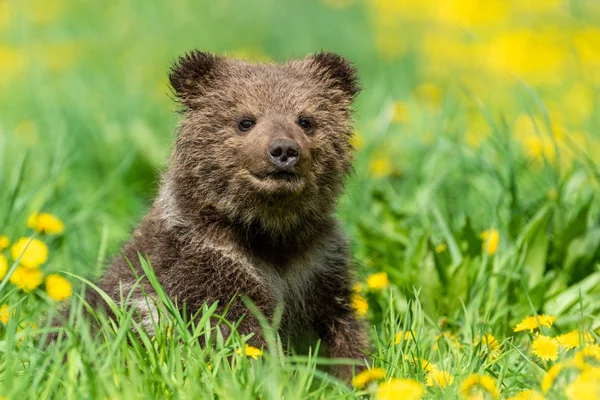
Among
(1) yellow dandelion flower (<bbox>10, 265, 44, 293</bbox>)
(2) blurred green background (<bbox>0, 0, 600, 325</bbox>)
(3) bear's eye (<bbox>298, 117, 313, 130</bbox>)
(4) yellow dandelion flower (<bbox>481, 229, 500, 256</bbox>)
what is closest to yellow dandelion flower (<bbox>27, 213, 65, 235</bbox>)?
(2) blurred green background (<bbox>0, 0, 600, 325</bbox>)

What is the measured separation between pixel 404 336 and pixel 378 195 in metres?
2.00

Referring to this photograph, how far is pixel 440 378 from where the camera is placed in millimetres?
3754

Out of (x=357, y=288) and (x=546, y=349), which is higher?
(x=546, y=349)

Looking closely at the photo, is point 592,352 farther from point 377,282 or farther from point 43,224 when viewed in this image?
point 43,224

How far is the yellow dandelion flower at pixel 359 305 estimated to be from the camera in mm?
4848

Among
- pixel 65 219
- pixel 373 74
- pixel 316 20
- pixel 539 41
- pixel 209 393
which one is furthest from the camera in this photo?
pixel 539 41

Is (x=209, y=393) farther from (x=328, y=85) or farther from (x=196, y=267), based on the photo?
(x=328, y=85)

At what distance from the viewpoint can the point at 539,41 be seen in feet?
40.9

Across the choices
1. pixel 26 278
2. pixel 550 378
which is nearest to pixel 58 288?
pixel 26 278

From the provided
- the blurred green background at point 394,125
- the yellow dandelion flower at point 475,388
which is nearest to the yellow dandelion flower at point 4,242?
the blurred green background at point 394,125

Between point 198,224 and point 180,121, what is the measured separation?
0.61 meters

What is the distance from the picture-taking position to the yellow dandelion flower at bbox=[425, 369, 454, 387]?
3.72 meters

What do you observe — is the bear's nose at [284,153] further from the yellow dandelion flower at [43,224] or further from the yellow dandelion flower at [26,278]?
the yellow dandelion flower at [43,224]

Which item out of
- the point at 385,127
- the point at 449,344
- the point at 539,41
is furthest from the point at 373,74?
the point at 449,344
